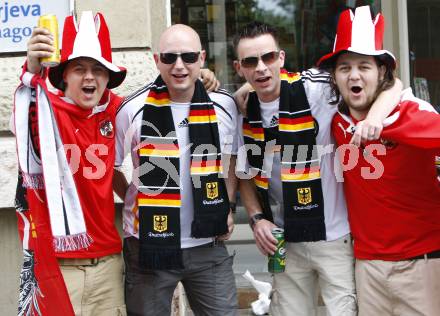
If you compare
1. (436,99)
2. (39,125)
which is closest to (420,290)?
(39,125)

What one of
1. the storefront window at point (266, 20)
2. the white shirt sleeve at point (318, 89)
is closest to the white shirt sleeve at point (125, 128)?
the white shirt sleeve at point (318, 89)

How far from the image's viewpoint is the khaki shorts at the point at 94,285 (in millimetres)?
3686

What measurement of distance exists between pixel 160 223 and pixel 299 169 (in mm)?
766

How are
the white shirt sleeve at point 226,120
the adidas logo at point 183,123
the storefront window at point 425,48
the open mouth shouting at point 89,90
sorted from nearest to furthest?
the open mouth shouting at point 89,90, the adidas logo at point 183,123, the white shirt sleeve at point 226,120, the storefront window at point 425,48

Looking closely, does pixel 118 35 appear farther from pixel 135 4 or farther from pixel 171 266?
pixel 171 266

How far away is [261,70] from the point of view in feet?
12.4

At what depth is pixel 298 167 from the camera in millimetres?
3799

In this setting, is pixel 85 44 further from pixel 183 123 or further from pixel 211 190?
pixel 211 190

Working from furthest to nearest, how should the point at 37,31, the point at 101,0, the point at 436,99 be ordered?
the point at 436,99 < the point at 101,0 < the point at 37,31

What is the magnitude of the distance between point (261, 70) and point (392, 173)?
84cm

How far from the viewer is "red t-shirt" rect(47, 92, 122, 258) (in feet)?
12.0

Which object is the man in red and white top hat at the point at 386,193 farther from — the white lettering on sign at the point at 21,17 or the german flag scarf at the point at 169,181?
the white lettering on sign at the point at 21,17

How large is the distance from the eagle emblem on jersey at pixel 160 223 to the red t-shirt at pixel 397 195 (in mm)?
970

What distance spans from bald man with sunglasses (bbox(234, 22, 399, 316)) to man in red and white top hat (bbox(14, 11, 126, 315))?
75 cm
